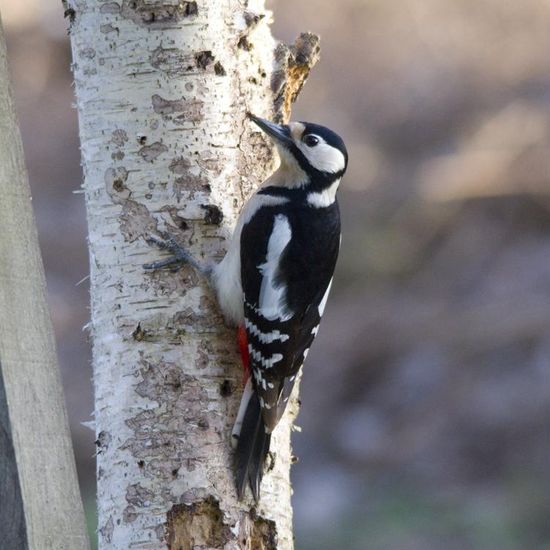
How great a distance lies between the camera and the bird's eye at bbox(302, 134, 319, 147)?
10.2ft

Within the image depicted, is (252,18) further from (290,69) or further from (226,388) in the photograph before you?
(226,388)

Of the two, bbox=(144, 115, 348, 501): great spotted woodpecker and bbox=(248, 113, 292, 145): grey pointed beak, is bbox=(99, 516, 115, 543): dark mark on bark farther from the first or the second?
bbox=(248, 113, 292, 145): grey pointed beak

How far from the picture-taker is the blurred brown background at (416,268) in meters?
6.40

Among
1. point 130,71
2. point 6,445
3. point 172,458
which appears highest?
point 130,71

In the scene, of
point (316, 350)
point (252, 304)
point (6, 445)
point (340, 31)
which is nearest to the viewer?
point (6, 445)

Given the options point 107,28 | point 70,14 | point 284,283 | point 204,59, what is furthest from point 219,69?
point 284,283

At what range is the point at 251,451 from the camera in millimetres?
2549

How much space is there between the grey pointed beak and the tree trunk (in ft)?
2.37

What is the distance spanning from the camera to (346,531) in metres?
6.16

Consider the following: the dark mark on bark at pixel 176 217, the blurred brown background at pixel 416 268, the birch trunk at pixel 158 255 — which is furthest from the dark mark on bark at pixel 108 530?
the blurred brown background at pixel 416 268

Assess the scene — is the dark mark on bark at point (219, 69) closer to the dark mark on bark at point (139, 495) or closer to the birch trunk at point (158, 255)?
the birch trunk at point (158, 255)

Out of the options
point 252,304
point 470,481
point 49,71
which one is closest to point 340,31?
point 49,71

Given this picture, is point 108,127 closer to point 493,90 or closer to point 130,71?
point 130,71

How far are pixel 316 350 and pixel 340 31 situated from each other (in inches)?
110
